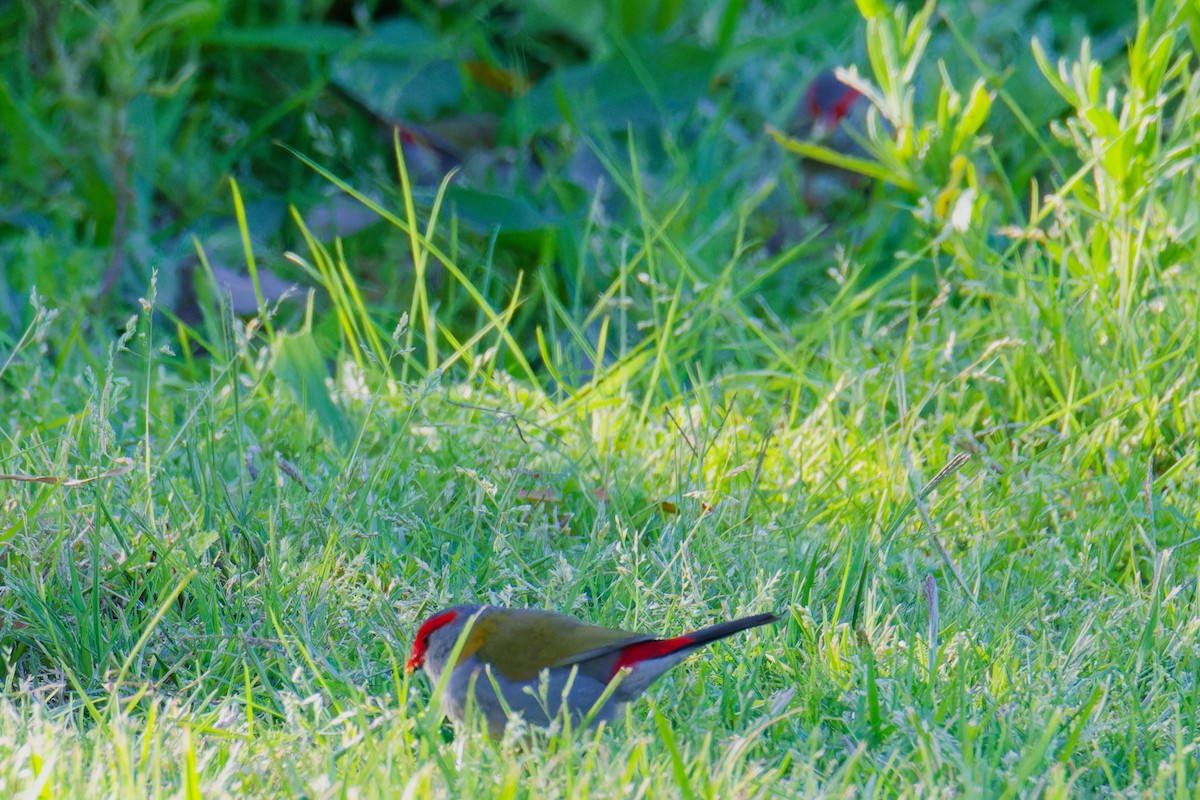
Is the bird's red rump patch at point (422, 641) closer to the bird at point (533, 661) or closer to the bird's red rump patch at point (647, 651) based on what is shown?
the bird at point (533, 661)

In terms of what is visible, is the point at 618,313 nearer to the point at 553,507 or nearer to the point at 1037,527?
the point at 553,507

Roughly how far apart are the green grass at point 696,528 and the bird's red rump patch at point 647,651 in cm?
10

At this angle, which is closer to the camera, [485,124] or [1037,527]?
[1037,527]

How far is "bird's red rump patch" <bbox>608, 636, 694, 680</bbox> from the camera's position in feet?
6.01

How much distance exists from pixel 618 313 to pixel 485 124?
2.72 feet

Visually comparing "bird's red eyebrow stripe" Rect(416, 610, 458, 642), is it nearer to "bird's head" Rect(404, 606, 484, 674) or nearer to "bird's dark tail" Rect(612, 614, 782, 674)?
"bird's head" Rect(404, 606, 484, 674)

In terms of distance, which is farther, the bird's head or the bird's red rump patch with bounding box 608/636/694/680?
the bird's head

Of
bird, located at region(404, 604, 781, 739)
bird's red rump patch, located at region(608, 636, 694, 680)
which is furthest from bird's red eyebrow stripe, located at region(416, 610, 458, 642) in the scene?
bird's red rump patch, located at region(608, 636, 694, 680)

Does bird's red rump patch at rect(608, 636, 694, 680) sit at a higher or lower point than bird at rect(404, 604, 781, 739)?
higher

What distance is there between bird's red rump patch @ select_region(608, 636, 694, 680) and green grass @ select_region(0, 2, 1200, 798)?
0.32 feet

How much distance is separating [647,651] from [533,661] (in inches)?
7.5

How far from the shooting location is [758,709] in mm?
1929

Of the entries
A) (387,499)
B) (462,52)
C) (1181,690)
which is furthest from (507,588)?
(462,52)

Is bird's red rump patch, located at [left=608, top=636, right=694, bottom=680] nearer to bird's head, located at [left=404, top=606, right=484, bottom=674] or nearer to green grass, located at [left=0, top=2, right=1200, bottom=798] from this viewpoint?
green grass, located at [left=0, top=2, right=1200, bottom=798]
